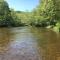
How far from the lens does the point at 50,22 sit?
57281 mm

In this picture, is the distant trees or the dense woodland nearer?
the distant trees

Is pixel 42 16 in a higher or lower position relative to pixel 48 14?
lower

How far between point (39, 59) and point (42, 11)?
1712 inches

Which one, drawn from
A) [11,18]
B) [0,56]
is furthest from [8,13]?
[0,56]

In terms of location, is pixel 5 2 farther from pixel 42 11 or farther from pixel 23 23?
pixel 42 11

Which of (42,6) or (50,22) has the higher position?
(42,6)

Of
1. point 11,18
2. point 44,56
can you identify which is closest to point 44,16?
point 11,18

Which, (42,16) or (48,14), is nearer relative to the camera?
(48,14)

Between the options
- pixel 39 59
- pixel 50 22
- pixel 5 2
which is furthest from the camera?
pixel 5 2

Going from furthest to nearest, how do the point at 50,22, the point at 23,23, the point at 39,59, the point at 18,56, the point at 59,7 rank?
1. the point at 23,23
2. the point at 50,22
3. the point at 59,7
4. the point at 18,56
5. the point at 39,59

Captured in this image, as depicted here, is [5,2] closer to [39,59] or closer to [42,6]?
[42,6]

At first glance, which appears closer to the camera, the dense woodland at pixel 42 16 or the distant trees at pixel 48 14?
the distant trees at pixel 48 14

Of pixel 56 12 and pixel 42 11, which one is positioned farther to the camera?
pixel 42 11

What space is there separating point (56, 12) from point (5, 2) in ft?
79.4
